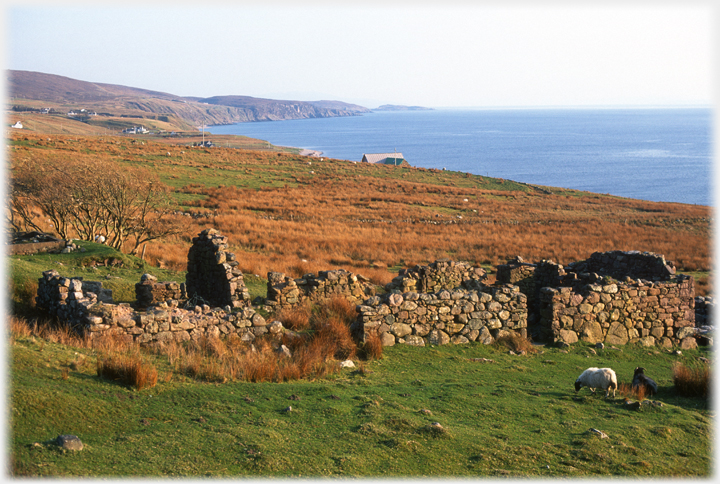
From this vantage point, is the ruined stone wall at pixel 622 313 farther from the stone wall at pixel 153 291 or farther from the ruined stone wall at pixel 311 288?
the stone wall at pixel 153 291

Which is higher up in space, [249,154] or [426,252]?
[249,154]

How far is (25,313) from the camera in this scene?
12.5 meters

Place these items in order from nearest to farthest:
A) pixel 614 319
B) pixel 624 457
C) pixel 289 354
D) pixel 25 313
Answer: pixel 624 457
pixel 289 354
pixel 25 313
pixel 614 319

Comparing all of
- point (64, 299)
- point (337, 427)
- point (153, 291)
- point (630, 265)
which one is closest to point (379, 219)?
point (630, 265)

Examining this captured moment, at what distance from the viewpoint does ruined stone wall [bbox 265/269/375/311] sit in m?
14.4

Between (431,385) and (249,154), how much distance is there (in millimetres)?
84543

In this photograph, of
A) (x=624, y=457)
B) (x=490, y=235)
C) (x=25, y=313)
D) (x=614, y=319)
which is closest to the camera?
(x=624, y=457)

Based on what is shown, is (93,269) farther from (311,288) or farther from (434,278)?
(434,278)

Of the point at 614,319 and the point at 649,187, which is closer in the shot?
the point at 614,319

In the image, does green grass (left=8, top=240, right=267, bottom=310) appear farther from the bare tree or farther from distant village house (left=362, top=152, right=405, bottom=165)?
distant village house (left=362, top=152, right=405, bottom=165)

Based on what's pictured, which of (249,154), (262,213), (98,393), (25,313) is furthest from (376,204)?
(98,393)

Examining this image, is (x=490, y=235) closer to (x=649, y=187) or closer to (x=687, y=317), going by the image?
(x=687, y=317)

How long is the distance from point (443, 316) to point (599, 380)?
12.4 ft

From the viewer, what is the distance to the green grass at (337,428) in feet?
19.6
